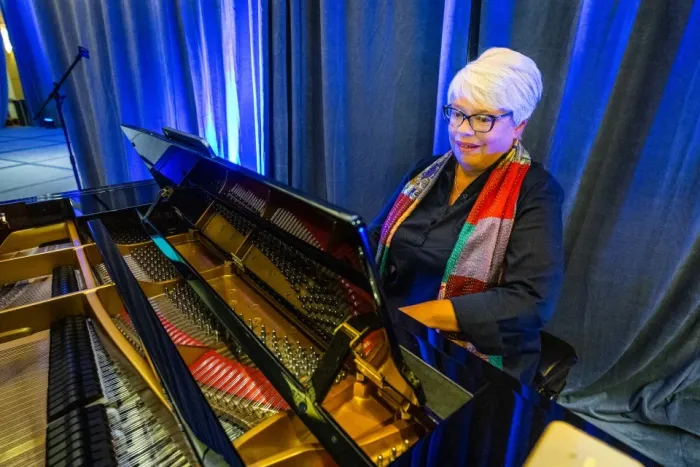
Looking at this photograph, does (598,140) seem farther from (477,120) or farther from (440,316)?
(440,316)

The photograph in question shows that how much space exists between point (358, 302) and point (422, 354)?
0.16 m

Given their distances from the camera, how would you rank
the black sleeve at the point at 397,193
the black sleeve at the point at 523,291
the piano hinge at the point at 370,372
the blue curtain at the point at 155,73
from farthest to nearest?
the blue curtain at the point at 155,73 < the black sleeve at the point at 397,193 < the black sleeve at the point at 523,291 < the piano hinge at the point at 370,372

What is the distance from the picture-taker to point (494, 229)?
41.5 inches

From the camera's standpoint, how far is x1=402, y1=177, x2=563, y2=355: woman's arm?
972 mm

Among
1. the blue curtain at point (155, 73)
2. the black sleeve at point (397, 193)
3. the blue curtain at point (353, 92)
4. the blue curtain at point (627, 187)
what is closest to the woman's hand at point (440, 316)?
the black sleeve at point (397, 193)

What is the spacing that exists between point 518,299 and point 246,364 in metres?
0.68

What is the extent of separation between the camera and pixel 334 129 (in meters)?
1.77

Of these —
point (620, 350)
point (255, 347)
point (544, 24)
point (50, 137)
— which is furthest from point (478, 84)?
point (50, 137)

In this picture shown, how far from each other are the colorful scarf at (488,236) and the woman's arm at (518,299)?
0.15 ft

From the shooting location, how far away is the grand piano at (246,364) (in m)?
0.59

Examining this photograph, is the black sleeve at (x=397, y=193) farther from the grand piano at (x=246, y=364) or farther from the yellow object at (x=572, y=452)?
the yellow object at (x=572, y=452)

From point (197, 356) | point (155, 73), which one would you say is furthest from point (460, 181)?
point (155, 73)

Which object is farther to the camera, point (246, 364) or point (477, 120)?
point (477, 120)

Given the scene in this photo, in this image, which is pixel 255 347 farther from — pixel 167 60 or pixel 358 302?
pixel 167 60
